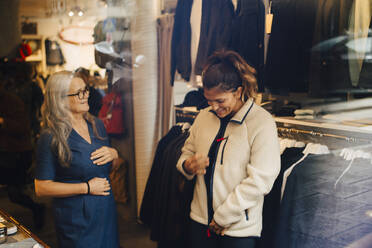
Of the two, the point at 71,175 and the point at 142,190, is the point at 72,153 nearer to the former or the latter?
the point at 71,175

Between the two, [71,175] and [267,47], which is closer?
[267,47]

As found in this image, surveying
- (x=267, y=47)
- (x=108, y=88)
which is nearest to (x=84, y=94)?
Answer: (x=108, y=88)

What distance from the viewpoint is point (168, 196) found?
76.3 inches

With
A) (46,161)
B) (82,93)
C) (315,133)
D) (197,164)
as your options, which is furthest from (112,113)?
(315,133)

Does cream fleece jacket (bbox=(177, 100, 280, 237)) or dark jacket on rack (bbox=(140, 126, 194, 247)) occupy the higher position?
cream fleece jacket (bbox=(177, 100, 280, 237))

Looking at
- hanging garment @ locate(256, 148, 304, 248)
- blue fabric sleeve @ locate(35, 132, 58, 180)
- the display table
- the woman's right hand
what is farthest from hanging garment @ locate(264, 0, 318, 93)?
the display table

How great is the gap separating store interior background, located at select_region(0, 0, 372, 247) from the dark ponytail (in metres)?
0.34

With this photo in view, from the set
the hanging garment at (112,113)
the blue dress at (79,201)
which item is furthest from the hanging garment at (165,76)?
the blue dress at (79,201)

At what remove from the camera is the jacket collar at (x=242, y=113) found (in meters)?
1.42

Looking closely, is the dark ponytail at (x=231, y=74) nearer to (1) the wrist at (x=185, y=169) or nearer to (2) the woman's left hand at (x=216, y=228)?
(1) the wrist at (x=185, y=169)

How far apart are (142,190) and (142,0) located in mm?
1184

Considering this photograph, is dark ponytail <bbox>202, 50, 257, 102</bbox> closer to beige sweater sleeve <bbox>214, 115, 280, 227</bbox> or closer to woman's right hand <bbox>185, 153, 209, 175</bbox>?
beige sweater sleeve <bbox>214, 115, 280, 227</bbox>

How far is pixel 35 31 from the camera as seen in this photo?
2.11 meters

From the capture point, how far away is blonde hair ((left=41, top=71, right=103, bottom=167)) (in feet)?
5.79
